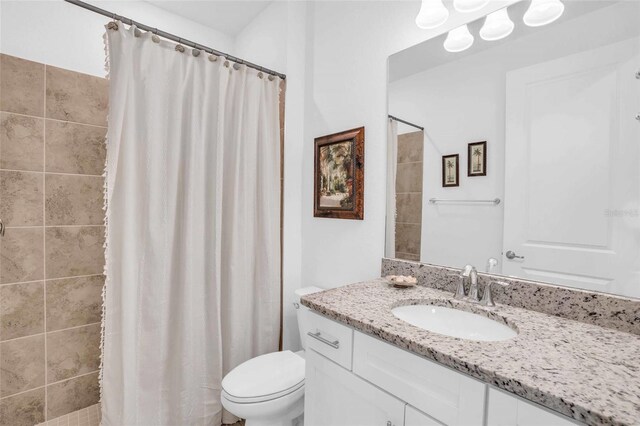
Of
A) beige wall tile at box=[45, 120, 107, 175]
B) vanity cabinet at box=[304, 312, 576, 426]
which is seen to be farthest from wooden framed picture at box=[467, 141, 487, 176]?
beige wall tile at box=[45, 120, 107, 175]

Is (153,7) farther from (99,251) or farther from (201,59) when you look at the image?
(99,251)

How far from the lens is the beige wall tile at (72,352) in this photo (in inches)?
71.7

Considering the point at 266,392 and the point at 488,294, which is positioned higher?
the point at 488,294

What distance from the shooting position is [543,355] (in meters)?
0.76

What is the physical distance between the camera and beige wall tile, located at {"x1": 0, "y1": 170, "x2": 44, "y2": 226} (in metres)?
1.68

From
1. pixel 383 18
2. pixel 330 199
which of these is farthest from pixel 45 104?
pixel 383 18

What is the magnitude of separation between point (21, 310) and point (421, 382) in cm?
215

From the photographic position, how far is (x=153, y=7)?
2209 millimetres

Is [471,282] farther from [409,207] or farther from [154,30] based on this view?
[154,30]

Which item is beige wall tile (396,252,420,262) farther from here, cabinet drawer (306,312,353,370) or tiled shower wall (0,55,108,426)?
tiled shower wall (0,55,108,426)

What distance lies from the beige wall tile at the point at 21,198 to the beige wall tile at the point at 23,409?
38.6 inches

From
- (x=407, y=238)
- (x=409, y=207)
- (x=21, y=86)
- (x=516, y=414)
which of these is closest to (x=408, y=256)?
(x=407, y=238)

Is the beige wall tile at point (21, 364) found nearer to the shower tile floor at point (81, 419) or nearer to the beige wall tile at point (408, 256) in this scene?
the shower tile floor at point (81, 419)

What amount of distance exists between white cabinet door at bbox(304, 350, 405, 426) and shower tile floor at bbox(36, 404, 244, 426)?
96 cm
